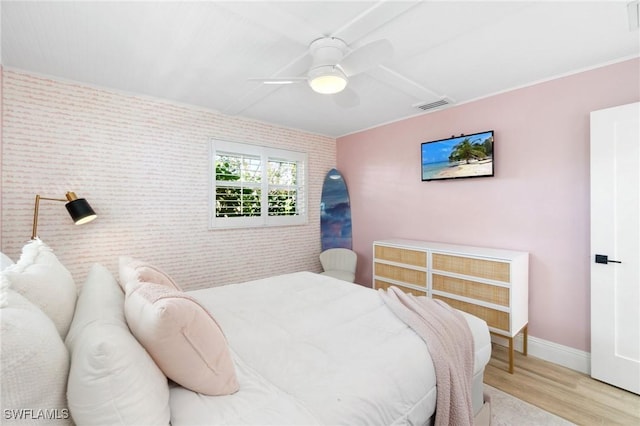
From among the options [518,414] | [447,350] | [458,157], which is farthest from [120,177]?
[518,414]

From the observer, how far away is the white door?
7.09ft

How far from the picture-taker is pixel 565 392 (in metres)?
2.21

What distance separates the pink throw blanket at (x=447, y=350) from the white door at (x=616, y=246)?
1.45m

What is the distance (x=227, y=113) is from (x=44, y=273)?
2691mm

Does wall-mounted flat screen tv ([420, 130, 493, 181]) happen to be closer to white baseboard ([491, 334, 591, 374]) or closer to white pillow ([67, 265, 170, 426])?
white baseboard ([491, 334, 591, 374])

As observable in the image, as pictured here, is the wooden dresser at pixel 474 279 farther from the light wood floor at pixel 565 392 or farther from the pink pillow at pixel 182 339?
the pink pillow at pixel 182 339

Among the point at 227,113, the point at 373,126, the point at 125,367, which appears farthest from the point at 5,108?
the point at 373,126

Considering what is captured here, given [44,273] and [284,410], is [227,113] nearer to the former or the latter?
[44,273]

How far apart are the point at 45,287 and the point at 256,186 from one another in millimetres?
2788

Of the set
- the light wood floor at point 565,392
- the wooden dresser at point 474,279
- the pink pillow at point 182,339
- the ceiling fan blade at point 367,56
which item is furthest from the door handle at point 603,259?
the pink pillow at point 182,339

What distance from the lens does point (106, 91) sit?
9.14 ft

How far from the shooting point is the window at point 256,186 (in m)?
3.53

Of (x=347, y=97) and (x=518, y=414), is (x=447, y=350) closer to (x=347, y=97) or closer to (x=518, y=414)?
(x=518, y=414)

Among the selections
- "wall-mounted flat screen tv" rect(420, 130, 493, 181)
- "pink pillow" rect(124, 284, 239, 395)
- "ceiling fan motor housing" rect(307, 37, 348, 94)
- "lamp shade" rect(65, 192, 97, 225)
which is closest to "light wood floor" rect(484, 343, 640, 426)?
"wall-mounted flat screen tv" rect(420, 130, 493, 181)
